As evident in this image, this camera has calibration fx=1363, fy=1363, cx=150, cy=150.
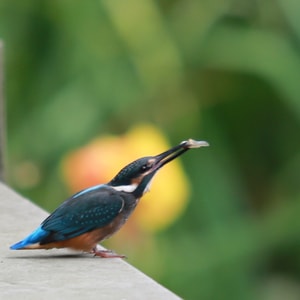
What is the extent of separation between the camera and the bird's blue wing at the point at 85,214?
2.40m

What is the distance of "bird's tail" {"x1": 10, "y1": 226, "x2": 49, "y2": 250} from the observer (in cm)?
235

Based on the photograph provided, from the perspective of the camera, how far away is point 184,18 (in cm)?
445

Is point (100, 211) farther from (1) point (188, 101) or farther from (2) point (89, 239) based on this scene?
(1) point (188, 101)

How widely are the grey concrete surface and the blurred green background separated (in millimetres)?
1624

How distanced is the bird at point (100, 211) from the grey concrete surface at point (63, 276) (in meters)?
0.03

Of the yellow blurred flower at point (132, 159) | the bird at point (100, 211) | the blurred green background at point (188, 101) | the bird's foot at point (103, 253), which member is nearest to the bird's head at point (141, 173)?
the bird at point (100, 211)

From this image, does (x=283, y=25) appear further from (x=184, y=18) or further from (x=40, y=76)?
(x=40, y=76)

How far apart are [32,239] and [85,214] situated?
0.12 metres

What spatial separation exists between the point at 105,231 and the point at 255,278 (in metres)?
1.83

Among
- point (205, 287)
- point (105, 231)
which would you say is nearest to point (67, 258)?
point (105, 231)

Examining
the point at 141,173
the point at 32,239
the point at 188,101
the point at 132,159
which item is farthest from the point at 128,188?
the point at 188,101

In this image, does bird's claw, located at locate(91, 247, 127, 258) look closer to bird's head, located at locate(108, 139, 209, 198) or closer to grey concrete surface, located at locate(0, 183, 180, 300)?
grey concrete surface, located at locate(0, 183, 180, 300)

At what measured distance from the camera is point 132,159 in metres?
3.97

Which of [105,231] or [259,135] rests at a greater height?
[105,231]
